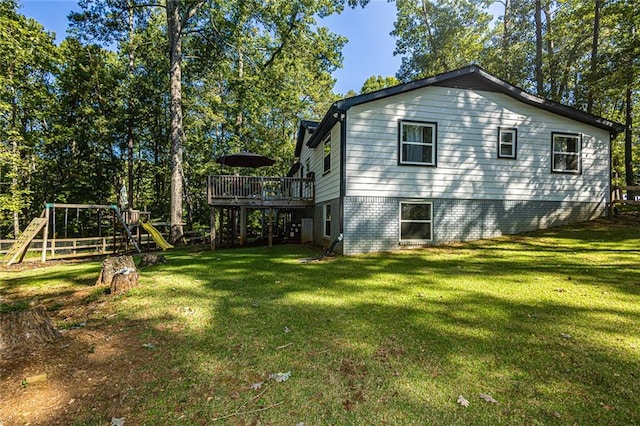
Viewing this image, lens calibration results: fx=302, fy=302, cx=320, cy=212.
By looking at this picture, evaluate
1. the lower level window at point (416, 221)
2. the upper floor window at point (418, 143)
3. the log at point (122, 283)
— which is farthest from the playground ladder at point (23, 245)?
the upper floor window at point (418, 143)

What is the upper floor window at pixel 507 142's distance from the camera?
35.0 ft

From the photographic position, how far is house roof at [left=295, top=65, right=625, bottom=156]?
9.47 metres

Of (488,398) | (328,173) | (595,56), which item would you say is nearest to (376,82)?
(595,56)

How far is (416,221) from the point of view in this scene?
33.1ft

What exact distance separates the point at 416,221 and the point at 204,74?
1708 cm

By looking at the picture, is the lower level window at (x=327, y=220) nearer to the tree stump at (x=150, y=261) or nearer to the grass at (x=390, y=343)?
the grass at (x=390, y=343)

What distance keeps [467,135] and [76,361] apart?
1134 cm

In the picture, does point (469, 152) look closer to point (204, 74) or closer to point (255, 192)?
point (255, 192)

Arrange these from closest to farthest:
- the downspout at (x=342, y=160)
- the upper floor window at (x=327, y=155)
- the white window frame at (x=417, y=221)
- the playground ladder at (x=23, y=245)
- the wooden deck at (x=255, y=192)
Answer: the downspout at (x=342, y=160), the white window frame at (x=417, y=221), the playground ladder at (x=23, y=245), the upper floor window at (x=327, y=155), the wooden deck at (x=255, y=192)

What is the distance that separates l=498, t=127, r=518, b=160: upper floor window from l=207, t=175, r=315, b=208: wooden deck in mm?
7352

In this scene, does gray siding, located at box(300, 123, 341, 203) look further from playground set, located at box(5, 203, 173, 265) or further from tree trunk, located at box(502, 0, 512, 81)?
tree trunk, located at box(502, 0, 512, 81)

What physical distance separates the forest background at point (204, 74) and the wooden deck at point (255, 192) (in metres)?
3.93

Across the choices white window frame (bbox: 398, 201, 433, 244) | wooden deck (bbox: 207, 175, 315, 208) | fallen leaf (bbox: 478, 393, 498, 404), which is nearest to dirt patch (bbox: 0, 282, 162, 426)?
fallen leaf (bbox: 478, 393, 498, 404)

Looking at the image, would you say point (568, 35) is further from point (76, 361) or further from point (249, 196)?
point (76, 361)
